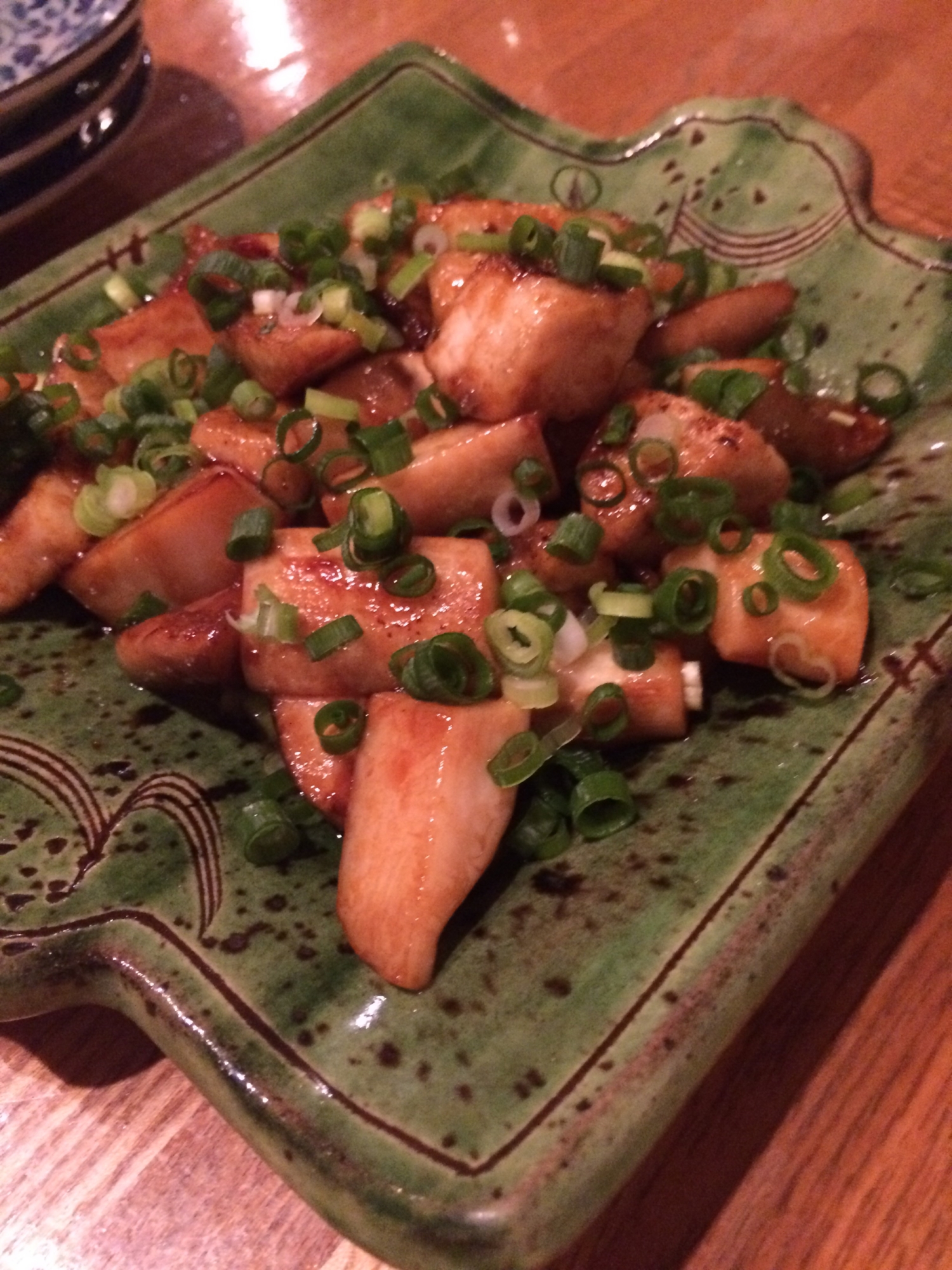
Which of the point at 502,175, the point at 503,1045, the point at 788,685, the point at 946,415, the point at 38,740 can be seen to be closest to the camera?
the point at 503,1045

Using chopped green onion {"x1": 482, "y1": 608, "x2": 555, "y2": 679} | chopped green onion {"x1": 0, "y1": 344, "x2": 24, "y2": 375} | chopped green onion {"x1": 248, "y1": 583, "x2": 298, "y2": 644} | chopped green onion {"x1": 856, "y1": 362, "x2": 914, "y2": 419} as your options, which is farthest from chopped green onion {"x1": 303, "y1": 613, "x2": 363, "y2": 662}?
chopped green onion {"x1": 856, "y1": 362, "x2": 914, "y2": 419}

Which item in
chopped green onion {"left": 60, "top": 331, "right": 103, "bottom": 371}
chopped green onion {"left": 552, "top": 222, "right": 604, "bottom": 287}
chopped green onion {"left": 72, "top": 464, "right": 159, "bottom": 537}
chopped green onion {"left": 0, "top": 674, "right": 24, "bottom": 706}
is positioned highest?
chopped green onion {"left": 60, "top": 331, "right": 103, "bottom": 371}

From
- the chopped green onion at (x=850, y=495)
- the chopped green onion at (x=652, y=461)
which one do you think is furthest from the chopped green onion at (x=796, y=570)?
the chopped green onion at (x=850, y=495)

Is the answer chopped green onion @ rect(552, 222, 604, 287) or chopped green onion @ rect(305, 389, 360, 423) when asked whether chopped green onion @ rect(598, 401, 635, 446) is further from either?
chopped green onion @ rect(305, 389, 360, 423)

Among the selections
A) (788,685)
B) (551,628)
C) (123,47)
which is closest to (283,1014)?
(551,628)

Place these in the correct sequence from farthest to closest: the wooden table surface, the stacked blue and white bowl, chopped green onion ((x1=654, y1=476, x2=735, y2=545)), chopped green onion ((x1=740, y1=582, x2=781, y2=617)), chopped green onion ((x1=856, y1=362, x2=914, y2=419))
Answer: the stacked blue and white bowl → chopped green onion ((x1=856, y1=362, x2=914, y2=419)) → chopped green onion ((x1=654, y1=476, x2=735, y2=545)) → chopped green onion ((x1=740, y1=582, x2=781, y2=617)) → the wooden table surface

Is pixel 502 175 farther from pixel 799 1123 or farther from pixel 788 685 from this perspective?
pixel 799 1123

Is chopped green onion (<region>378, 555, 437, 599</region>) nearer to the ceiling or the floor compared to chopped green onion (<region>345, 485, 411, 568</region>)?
nearer to the floor

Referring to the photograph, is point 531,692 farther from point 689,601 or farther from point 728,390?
point 728,390
